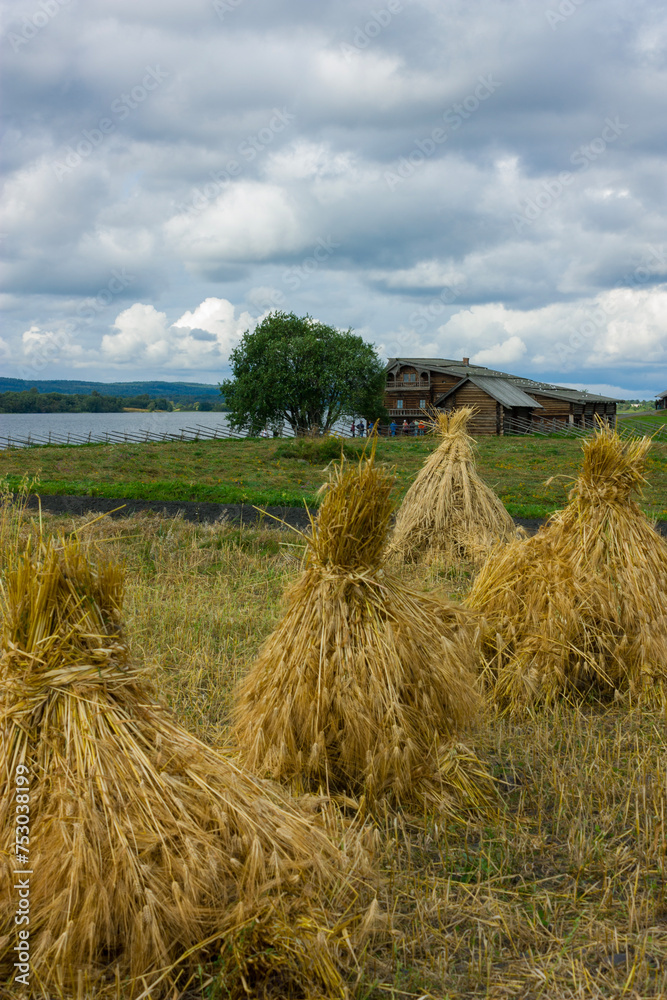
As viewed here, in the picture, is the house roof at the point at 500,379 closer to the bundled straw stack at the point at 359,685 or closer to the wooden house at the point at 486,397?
the wooden house at the point at 486,397

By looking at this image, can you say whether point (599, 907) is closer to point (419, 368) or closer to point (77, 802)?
point (77, 802)

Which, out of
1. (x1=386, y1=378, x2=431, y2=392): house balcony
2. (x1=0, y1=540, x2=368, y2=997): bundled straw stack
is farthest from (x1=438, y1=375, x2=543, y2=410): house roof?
(x1=0, y1=540, x2=368, y2=997): bundled straw stack

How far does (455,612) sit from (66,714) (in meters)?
2.68

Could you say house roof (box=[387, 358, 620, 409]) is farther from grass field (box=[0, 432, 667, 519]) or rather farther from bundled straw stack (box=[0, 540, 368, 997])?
bundled straw stack (box=[0, 540, 368, 997])

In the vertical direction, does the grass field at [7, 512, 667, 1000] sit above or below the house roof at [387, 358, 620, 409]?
below

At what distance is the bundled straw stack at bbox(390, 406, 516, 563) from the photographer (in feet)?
36.1

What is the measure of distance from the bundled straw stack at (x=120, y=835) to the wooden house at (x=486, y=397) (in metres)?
48.0

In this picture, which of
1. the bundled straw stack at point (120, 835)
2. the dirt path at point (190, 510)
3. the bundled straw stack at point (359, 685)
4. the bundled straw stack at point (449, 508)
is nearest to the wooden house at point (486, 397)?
the dirt path at point (190, 510)

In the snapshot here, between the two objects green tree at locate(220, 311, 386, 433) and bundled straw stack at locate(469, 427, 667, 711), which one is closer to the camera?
bundled straw stack at locate(469, 427, 667, 711)

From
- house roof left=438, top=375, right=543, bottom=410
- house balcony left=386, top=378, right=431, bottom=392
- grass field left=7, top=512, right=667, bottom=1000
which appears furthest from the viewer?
house balcony left=386, top=378, right=431, bottom=392

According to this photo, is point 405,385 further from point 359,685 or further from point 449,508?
point 359,685

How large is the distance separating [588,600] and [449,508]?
5124 millimetres

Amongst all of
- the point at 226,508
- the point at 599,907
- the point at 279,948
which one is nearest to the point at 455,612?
the point at 599,907

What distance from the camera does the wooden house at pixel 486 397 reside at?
52.1 metres
